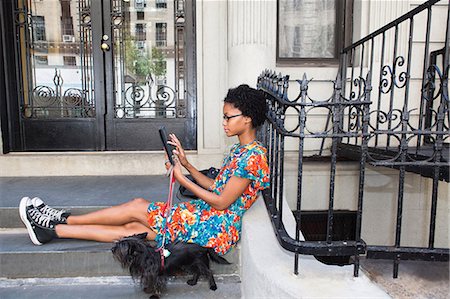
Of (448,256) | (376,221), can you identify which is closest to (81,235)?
(448,256)

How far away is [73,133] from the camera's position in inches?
183

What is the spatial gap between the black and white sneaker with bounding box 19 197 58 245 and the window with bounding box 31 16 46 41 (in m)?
2.99

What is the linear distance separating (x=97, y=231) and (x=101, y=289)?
17.1 inches

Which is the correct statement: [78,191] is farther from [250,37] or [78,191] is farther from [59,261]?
[250,37]

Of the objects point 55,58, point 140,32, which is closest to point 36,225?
point 55,58

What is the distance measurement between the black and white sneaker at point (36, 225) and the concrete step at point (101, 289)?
0.30 m

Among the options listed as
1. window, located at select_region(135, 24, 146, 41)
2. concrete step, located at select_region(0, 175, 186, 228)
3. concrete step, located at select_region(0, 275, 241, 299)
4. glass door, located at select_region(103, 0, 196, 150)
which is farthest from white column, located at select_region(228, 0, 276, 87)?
concrete step, located at select_region(0, 275, 241, 299)

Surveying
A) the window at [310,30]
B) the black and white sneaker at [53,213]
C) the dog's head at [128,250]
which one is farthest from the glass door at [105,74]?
the dog's head at [128,250]

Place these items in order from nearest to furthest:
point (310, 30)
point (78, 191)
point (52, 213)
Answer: point (52, 213), point (78, 191), point (310, 30)

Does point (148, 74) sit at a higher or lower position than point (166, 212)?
higher

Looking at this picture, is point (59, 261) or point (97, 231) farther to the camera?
point (97, 231)

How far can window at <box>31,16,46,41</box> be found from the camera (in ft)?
14.8

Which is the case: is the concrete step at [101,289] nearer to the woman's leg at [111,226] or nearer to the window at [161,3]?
the woman's leg at [111,226]

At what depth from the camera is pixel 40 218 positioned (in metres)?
2.54
